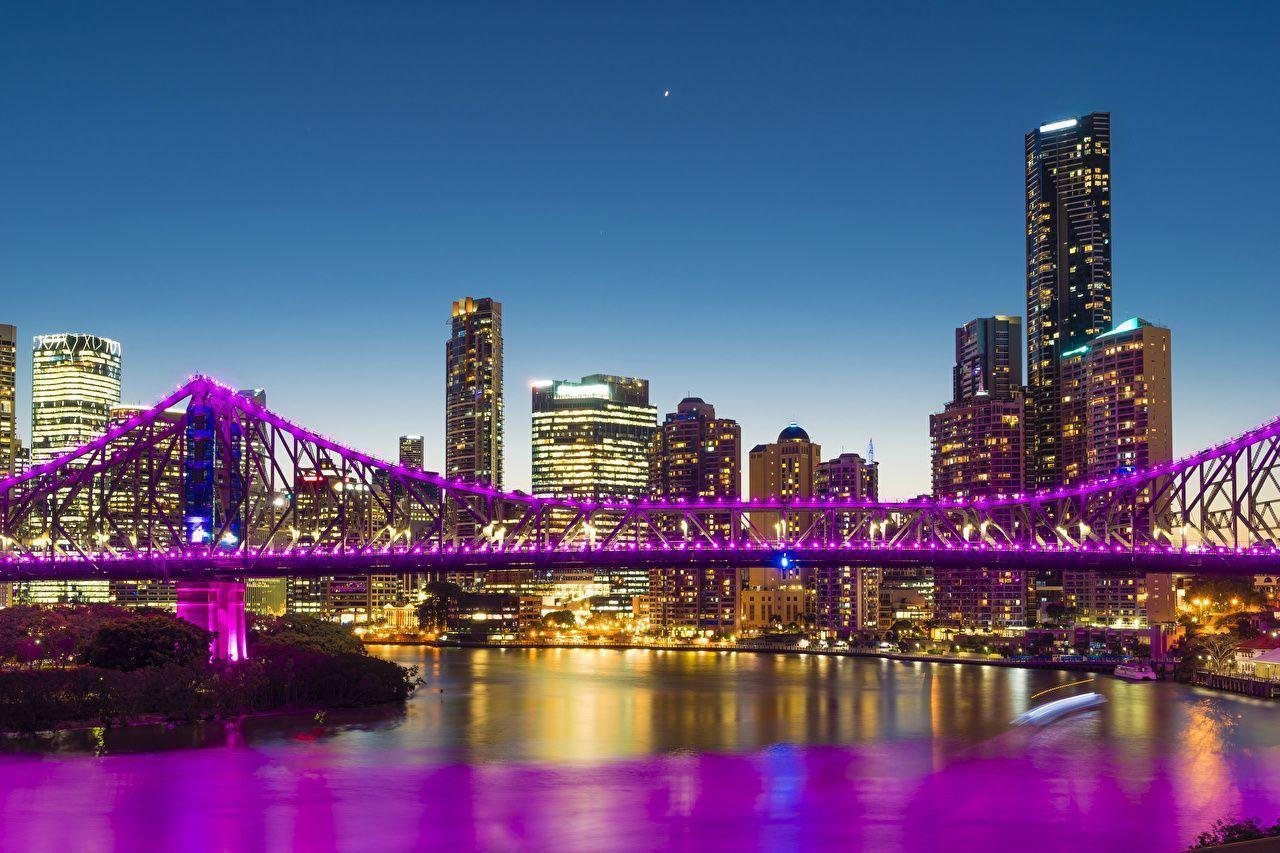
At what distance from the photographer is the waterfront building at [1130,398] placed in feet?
560

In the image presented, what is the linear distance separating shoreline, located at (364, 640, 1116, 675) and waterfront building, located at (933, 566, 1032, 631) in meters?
24.6

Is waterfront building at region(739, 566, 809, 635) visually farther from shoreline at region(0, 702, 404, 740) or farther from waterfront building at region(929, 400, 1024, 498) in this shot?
shoreline at region(0, 702, 404, 740)

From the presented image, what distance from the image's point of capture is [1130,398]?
172500 millimetres

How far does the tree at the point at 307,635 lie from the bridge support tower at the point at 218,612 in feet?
19.2

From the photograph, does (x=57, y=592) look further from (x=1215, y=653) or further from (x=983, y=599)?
(x=1215, y=653)

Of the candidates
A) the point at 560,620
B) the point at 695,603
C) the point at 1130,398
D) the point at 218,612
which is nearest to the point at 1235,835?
the point at 218,612

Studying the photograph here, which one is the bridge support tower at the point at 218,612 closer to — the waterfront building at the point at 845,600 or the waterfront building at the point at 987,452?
the waterfront building at the point at 845,600

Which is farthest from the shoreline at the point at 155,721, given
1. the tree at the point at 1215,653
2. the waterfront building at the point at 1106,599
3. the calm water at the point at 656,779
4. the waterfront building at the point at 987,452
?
the waterfront building at the point at 987,452

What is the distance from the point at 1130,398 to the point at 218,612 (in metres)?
129

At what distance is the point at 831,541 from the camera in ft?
285

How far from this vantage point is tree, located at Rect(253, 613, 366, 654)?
81188mm

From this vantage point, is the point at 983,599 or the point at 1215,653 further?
the point at 983,599

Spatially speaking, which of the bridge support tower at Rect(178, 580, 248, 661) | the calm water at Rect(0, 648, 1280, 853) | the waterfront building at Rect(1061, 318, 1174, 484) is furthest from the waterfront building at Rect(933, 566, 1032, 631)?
the bridge support tower at Rect(178, 580, 248, 661)

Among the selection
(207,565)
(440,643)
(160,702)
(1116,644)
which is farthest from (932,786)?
(440,643)
